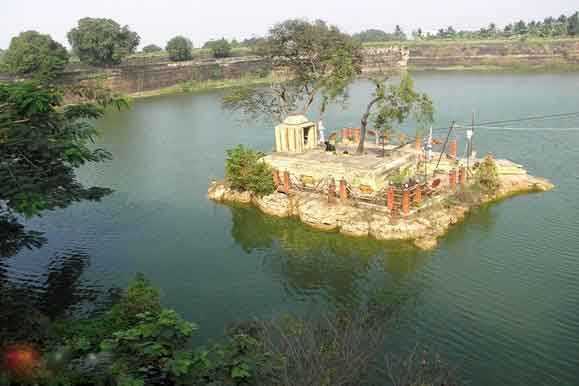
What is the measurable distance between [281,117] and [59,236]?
568 inches

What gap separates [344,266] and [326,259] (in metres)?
0.85

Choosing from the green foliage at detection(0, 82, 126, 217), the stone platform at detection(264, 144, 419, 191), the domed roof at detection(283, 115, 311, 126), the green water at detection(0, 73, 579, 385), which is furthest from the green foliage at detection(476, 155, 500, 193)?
the green foliage at detection(0, 82, 126, 217)

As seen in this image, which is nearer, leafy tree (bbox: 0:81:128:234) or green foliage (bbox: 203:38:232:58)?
leafy tree (bbox: 0:81:128:234)

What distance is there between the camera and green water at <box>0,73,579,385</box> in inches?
508

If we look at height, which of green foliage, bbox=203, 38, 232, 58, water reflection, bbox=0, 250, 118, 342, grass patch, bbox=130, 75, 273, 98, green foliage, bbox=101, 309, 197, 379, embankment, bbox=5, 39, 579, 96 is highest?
green foliage, bbox=203, 38, 232, 58

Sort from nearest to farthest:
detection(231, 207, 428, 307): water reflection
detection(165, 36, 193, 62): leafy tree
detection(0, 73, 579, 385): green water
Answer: detection(0, 73, 579, 385): green water < detection(231, 207, 428, 307): water reflection < detection(165, 36, 193, 62): leafy tree

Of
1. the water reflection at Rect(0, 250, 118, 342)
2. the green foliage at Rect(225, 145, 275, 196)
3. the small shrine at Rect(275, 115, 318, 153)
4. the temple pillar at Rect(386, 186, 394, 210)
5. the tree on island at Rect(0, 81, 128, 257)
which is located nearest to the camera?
the water reflection at Rect(0, 250, 118, 342)

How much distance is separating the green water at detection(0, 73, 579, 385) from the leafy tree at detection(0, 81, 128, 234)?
4.10 metres

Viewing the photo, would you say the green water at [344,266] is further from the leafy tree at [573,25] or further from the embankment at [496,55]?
the leafy tree at [573,25]

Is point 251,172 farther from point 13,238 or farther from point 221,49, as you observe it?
point 221,49

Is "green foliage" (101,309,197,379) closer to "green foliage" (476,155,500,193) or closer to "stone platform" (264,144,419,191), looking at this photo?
"stone platform" (264,144,419,191)

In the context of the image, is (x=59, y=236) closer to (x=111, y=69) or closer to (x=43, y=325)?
(x=43, y=325)

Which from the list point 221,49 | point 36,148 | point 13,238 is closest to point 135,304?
point 36,148

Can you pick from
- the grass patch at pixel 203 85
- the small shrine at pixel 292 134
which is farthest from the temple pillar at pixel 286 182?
the grass patch at pixel 203 85
